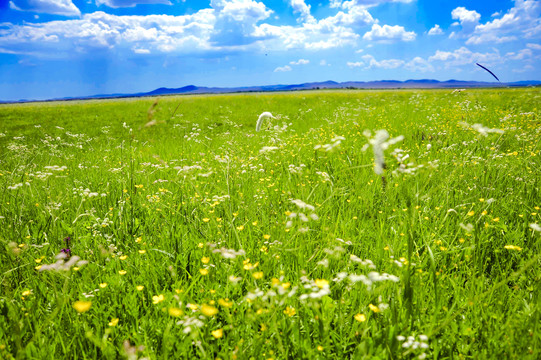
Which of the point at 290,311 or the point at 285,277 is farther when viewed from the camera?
the point at 285,277

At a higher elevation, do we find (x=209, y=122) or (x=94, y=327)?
(x=209, y=122)

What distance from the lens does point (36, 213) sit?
3492mm

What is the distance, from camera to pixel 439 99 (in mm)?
13555

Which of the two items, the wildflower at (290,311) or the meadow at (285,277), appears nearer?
the meadow at (285,277)

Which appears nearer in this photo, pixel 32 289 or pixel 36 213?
pixel 32 289

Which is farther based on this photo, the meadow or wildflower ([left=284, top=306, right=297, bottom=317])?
wildflower ([left=284, top=306, right=297, bottom=317])

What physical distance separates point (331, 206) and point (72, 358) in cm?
243

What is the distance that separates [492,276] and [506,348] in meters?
0.90

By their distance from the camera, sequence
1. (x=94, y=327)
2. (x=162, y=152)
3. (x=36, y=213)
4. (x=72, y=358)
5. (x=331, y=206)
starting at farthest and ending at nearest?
1. (x=162, y=152)
2. (x=36, y=213)
3. (x=331, y=206)
4. (x=94, y=327)
5. (x=72, y=358)

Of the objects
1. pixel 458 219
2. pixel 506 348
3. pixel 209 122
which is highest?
pixel 209 122

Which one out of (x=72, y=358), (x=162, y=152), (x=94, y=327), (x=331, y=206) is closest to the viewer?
(x=72, y=358)

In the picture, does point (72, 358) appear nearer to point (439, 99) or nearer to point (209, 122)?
point (209, 122)

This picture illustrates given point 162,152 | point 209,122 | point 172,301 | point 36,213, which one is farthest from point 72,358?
point 209,122

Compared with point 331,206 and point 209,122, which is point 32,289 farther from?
point 209,122
